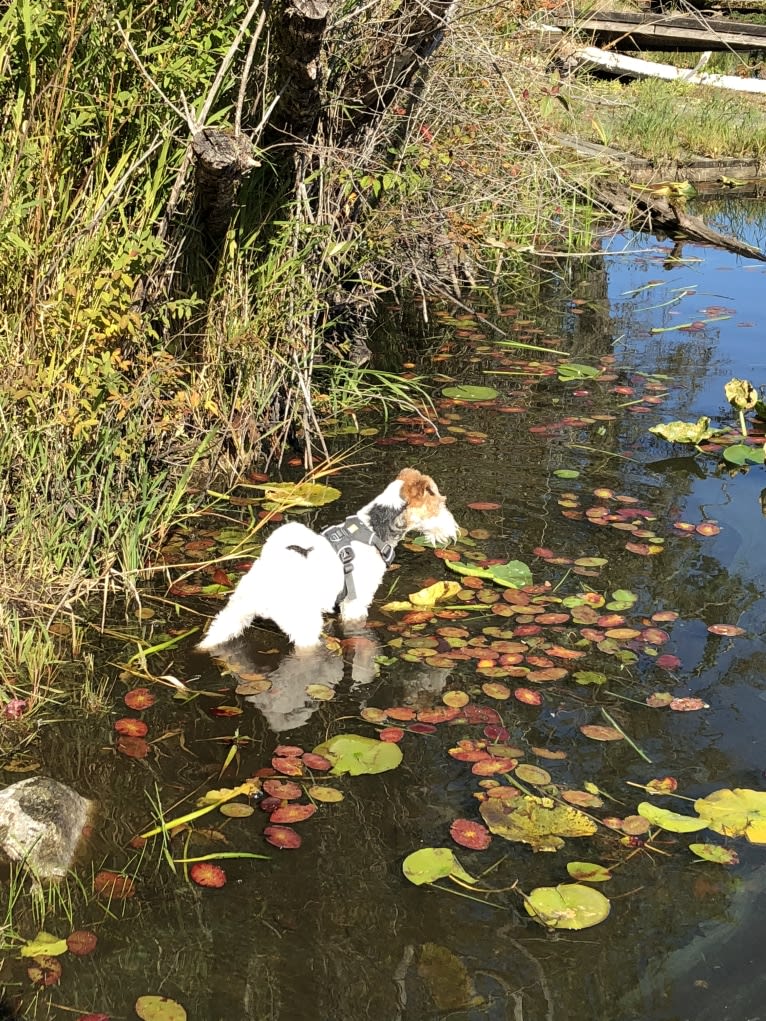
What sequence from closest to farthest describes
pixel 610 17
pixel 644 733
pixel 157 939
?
pixel 157 939 < pixel 644 733 < pixel 610 17

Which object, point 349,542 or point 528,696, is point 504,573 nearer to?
point 349,542

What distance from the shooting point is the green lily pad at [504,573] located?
5.31 meters

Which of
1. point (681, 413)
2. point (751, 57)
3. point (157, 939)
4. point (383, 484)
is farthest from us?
point (751, 57)

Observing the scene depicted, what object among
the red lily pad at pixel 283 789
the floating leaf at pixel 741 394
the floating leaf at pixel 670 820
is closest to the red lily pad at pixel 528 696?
the floating leaf at pixel 670 820

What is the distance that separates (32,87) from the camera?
4891mm

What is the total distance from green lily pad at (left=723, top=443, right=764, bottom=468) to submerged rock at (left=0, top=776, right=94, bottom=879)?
4759 millimetres

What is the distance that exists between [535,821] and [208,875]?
43.8 inches

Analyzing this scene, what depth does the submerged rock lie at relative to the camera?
333cm

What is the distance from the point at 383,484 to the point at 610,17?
1080cm

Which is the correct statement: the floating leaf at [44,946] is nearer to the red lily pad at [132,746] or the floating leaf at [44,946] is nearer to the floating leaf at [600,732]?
the red lily pad at [132,746]

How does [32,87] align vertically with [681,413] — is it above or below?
above

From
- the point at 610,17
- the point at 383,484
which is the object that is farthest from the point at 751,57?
the point at 383,484

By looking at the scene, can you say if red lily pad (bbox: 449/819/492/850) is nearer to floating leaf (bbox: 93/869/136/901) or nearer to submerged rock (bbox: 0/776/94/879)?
floating leaf (bbox: 93/869/136/901)

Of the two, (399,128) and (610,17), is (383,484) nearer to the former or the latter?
(399,128)
